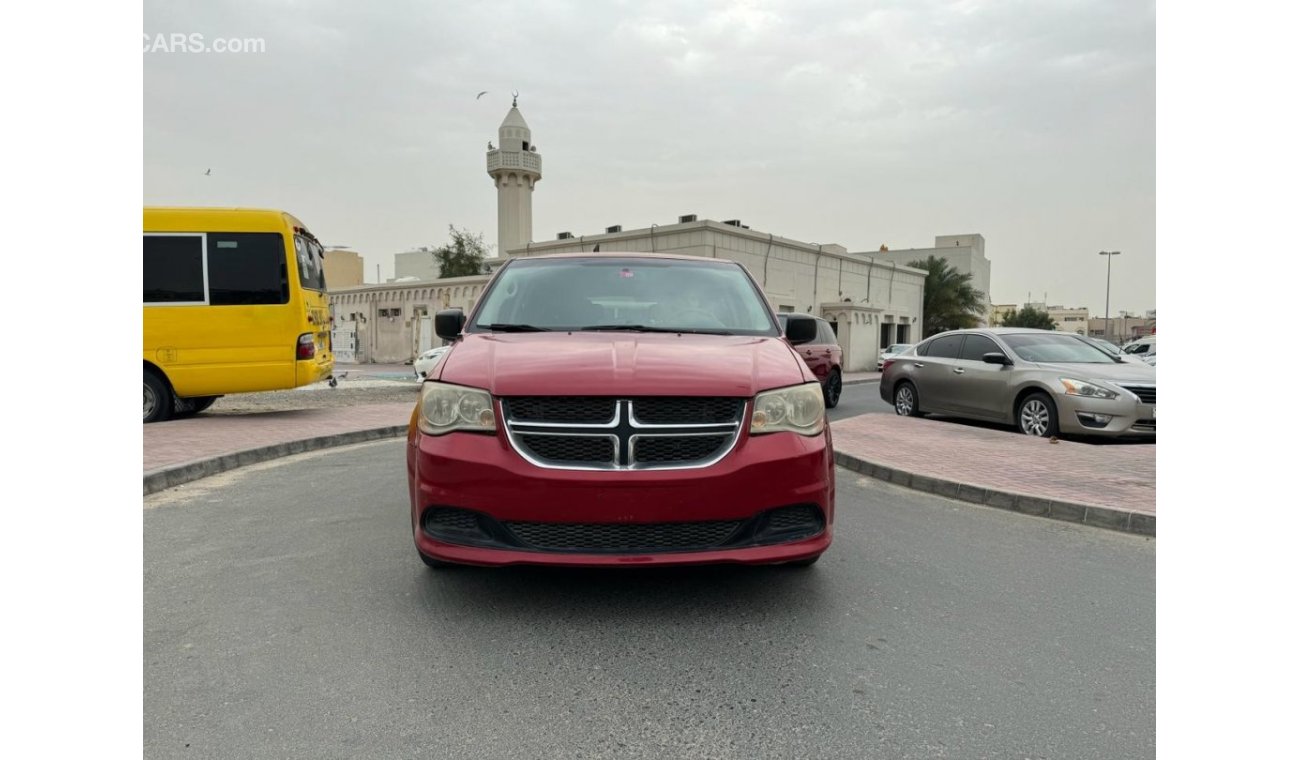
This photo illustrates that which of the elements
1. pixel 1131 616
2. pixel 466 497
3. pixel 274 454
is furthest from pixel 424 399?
pixel 274 454

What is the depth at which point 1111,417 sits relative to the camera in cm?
870

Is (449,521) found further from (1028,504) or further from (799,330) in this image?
(1028,504)

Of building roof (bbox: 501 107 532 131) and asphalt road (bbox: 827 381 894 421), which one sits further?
building roof (bbox: 501 107 532 131)

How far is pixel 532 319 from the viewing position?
167 inches

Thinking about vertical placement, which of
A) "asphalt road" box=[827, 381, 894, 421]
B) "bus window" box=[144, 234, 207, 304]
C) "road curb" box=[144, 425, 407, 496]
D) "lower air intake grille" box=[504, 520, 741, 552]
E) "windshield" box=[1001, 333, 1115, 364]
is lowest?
"road curb" box=[144, 425, 407, 496]

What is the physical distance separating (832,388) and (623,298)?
1042 cm

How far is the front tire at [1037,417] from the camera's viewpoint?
30.0ft

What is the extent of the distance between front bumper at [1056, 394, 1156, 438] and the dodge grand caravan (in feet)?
22.3

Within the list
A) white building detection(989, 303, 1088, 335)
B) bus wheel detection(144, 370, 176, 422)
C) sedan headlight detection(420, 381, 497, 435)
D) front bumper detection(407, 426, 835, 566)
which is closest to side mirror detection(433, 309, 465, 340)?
sedan headlight detection(420, 381, 497, 435)

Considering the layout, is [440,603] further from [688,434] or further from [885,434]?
[885,434]

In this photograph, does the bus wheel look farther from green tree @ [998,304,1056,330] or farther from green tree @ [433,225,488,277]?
green tree @ [998,304,1056,330]

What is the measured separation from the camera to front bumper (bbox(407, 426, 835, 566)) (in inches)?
119

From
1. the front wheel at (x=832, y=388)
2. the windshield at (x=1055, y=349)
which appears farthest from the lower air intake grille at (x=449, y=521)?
the front wheel at (x=832, y=388)

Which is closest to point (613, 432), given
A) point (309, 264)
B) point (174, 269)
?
point (174, 269)
